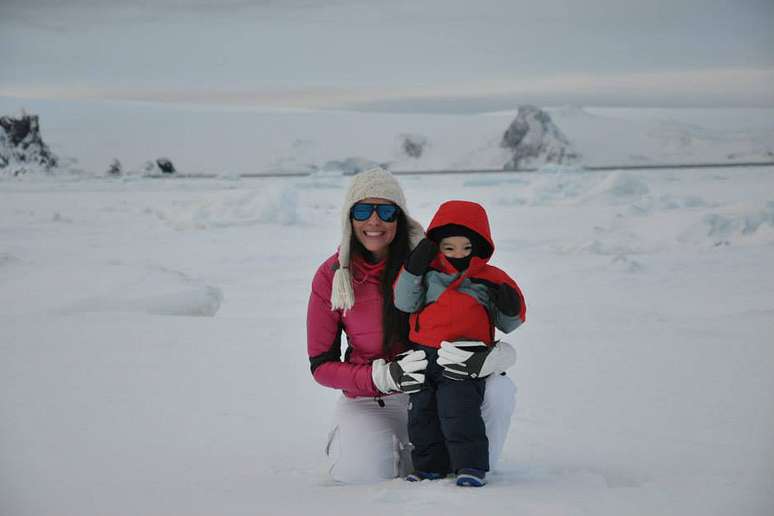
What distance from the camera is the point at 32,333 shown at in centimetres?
455

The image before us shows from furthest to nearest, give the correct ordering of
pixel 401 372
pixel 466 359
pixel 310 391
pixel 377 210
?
1. pixel 310 391
2. pixel 377 210
3. pixel 401 372
4. pixel 466 359

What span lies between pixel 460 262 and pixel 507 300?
16 centimetres

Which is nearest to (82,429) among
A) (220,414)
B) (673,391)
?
(220,414)

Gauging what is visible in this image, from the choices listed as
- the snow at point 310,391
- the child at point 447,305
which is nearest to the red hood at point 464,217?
the child at point 447,305

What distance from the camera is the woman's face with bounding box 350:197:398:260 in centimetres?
236

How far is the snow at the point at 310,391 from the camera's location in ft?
7.22

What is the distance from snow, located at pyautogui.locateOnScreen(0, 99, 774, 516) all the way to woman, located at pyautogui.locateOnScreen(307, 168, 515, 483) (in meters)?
0.15

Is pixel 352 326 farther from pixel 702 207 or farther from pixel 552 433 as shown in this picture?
pixel 702 207

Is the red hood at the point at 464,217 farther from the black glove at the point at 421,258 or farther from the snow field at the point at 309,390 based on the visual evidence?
the snow field at the point at 309,390

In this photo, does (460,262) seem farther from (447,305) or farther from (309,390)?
(309,390)

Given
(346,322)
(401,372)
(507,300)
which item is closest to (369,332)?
(346,322)

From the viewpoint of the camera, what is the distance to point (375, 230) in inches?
92.9

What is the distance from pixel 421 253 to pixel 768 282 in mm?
5384

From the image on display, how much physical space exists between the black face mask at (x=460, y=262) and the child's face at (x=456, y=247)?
0.04 feet
